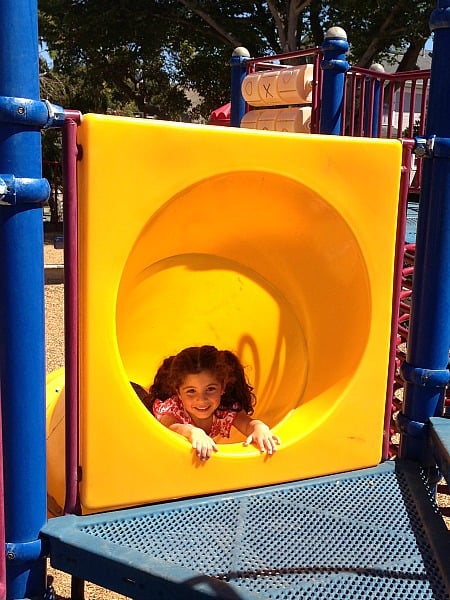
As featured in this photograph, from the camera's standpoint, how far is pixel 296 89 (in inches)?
226

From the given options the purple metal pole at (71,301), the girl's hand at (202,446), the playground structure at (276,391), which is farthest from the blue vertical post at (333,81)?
the purple metal pole at (71,301)

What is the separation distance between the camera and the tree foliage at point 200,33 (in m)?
15.5

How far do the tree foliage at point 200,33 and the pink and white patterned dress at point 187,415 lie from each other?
558 inches

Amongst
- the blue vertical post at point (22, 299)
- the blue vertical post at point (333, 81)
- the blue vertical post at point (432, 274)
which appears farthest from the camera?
the blue vertical post at point (333, 81)

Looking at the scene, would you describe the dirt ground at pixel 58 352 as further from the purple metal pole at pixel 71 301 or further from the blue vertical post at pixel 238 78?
the blue vertical post at pixel 238 78

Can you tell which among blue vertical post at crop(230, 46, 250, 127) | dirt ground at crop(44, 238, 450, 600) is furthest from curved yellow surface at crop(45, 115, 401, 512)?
blue vertical post at crop(230, 46, 250, 127)

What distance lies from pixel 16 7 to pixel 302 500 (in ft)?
4.92

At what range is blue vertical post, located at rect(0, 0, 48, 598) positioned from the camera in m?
1.55

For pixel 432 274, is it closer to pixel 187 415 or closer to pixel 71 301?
pixel 187 415

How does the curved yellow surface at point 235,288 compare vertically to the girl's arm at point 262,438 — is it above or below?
Answer: above

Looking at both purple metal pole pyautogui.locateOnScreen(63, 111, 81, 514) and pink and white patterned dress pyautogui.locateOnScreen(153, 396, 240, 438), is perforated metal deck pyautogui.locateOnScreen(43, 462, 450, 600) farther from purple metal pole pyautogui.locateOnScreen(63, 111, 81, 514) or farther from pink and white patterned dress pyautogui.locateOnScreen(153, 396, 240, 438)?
pink and white patterned dress pyautogui.locateOnScreen(153, 396, 240, 438)

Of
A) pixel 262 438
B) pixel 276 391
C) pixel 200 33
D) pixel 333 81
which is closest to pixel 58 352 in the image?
pixel 333 81

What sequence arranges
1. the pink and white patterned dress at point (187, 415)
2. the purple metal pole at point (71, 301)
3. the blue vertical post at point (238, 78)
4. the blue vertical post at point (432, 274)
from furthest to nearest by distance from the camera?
the blue vertical post at point (238, 78), the pink and white patterned dress at point (187, 415), the blue vertical post at point (432, 274), the purple metal pole at point (71, 301)

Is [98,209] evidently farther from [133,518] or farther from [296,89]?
[296,89]
